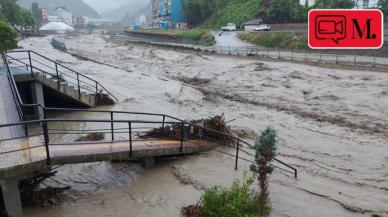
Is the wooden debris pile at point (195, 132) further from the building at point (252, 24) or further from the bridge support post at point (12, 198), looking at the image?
the building at point (252, 24)

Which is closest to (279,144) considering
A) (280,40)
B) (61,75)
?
(61,75)

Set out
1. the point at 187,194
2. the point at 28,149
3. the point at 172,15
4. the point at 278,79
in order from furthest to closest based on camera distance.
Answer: the point at 172,15 → the point at 278,79 → the point at 187,194 → the point at 28,149

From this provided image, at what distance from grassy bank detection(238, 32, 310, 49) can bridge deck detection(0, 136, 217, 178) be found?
31.6 m

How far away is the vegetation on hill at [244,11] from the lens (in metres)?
52.6

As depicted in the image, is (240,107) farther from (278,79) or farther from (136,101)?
(278,79)

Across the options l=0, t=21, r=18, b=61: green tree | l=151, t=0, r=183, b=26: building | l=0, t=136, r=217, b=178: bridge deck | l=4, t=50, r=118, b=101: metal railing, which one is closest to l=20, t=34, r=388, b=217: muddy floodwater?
l=0, t=136, r=217, b=178: bridge deck

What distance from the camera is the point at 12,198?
20.7 feet

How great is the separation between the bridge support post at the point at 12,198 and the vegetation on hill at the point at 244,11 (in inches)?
1938

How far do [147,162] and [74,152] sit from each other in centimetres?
229

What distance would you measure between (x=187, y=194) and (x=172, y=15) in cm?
10369

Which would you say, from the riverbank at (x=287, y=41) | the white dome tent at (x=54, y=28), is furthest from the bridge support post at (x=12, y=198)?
the white dome tent at (x=54, y=28)

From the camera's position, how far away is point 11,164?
19.8 feet

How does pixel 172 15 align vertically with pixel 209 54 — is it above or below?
above

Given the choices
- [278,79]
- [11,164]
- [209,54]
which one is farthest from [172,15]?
[11,164]
